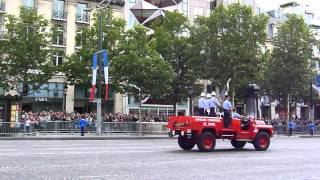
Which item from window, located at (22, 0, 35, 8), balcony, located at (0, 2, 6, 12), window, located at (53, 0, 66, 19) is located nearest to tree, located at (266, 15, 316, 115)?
window, located at (53, 0, 66, 19)

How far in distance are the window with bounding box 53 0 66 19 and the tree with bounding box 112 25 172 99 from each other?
1303 cm

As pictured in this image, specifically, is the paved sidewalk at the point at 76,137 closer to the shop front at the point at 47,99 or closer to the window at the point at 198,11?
the shop front at the point at 47,99

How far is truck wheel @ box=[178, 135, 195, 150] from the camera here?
21938 mm

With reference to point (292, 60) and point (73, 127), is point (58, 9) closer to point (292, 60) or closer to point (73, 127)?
point (73, 127)

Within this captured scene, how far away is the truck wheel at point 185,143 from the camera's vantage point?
72.0 ft

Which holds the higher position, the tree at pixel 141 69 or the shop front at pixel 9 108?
the tree at pixel 141 69

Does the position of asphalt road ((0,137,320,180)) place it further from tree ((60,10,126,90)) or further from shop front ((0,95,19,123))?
tree ((60,10,126,90))

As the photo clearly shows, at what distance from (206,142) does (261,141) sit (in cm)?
321

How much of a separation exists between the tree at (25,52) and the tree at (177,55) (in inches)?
471

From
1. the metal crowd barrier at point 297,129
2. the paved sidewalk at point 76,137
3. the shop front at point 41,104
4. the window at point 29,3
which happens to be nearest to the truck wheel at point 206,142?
the paved sidewalk at point 76,137

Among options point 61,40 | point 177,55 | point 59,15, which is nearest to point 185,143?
point 177,55

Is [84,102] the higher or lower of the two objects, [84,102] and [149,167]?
the higher

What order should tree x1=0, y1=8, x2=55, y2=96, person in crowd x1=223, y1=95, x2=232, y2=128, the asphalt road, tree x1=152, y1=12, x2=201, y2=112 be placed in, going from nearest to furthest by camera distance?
1. the asphalt road
2. person in crowd x1=223, y1=95, x2=232, y2=128
3. tree x1=0, y1=8, x2=55, y2=96
4. tree x1=152, y1=12, x2=201, y2=112

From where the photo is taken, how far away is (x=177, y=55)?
52188mm
